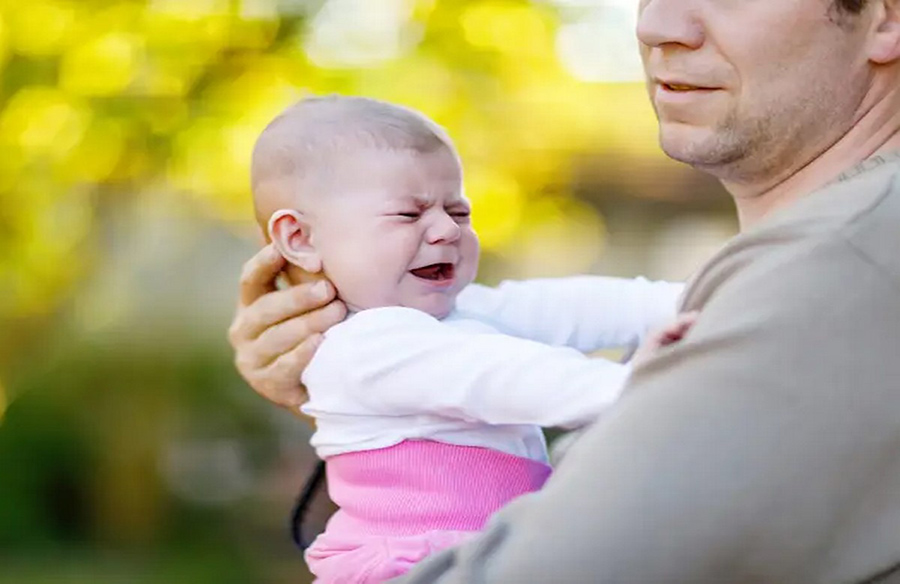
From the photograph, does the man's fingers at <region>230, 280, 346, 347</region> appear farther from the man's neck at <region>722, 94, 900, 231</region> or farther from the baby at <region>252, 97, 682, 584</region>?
the man's neck at <region>722, 94, 900, 231</region>

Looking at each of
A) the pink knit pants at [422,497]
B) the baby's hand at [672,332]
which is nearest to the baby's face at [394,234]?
the pink knit pants at [422,497]

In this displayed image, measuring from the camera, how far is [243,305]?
2.22 m

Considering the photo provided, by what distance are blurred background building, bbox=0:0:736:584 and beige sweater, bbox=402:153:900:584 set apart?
433 cm

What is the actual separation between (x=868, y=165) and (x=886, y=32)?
0.21 metres

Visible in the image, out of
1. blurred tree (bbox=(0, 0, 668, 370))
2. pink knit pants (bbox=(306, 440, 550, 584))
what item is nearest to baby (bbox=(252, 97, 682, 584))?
pink knit pants (bbox=(306, 440, 550, 584))

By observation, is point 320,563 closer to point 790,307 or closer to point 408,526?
point 408,526

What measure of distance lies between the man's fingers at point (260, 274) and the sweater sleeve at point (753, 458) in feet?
2.78

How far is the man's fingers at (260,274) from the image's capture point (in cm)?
206

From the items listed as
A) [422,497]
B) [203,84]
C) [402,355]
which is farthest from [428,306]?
[203,84]

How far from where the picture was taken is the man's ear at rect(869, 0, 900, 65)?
1627mm

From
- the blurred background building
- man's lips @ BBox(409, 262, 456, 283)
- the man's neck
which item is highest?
the man's neck

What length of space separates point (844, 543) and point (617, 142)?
6161 millimetres

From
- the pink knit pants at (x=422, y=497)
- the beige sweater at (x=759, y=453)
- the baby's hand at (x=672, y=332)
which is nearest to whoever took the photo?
the beige sweater at (x=759, y=453)

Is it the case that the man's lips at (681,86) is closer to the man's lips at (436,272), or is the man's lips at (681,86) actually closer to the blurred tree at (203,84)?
the man's lips at (436,272)
